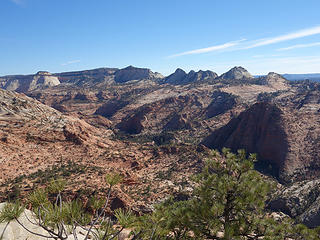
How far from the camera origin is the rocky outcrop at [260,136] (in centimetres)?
4681

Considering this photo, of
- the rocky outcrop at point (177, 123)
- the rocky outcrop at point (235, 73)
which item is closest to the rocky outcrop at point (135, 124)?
the rocky outcrop at point (177, 123)

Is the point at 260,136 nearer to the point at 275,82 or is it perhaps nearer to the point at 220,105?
the point at 220,105

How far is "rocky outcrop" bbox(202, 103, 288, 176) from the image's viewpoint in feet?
154

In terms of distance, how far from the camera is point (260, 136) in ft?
171

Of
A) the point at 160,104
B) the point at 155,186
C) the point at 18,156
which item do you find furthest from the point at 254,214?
the point at 160,104

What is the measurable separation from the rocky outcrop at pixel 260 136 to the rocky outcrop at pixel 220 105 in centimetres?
2975

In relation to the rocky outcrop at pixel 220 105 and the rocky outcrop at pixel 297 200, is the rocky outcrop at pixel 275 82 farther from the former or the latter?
the rocky outcrop at pixel 297 200

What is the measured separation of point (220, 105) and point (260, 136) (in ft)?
135

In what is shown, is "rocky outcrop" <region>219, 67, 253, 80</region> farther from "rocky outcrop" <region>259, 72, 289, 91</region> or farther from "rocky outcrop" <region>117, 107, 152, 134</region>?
"rocky outcrop" <region>117, 107, 152, 134</region>

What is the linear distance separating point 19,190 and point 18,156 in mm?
13481

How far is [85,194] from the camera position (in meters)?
25.1

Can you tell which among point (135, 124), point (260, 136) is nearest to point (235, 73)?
point (135, 124)

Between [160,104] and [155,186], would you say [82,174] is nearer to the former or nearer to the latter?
[155,186]

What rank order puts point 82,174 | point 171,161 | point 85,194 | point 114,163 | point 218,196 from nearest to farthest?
1. point 218,196
2. point 85,194
3. point 82,174
4. point 114,163
5. point 171,161
